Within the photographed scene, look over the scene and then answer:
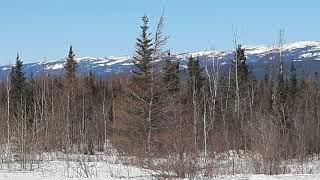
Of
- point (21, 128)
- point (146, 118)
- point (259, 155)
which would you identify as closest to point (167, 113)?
point (146, 118)

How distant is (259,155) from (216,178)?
312 cm

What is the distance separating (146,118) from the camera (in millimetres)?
43688

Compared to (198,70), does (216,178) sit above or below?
below

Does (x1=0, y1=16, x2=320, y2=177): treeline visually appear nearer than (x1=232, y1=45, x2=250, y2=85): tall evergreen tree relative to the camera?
Yes

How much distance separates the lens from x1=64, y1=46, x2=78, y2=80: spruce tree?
73.3m

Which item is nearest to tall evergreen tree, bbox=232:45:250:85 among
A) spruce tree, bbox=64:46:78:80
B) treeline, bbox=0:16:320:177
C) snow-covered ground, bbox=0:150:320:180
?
treeline, bbox=0:16:320:177

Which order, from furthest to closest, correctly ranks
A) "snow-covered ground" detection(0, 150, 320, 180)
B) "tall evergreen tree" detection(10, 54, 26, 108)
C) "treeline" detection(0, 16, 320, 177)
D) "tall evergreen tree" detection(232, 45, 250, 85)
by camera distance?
"tall evergreen tree" detection(232, 45, 250, 85), "tall evergreen tree" detection(10, 54, 26, 108), "treeline" detection(0, 16, 320, 177), "snow-covered ground" detection(0, 150, 320, 180)

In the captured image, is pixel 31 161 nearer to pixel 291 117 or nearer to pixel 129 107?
pixel 129 107

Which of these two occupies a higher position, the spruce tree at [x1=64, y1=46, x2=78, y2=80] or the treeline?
the spruce tree at [x1=64, y1=46, x2=78, y2=80]

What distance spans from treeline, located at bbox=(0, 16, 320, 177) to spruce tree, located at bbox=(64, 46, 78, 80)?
129mm

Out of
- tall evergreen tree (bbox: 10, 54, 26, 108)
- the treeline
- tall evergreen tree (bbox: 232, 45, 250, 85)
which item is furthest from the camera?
tall evergreen tree (bbox: 232, 45, 250, 85)

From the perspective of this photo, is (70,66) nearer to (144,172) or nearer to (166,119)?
(166,119)

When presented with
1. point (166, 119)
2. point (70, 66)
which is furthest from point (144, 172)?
point (70, 66)

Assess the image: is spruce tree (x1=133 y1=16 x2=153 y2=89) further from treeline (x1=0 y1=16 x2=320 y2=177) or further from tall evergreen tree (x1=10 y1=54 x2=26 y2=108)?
tall evergreen tree (x1=10 y1=54 x2=26 y2=108)
